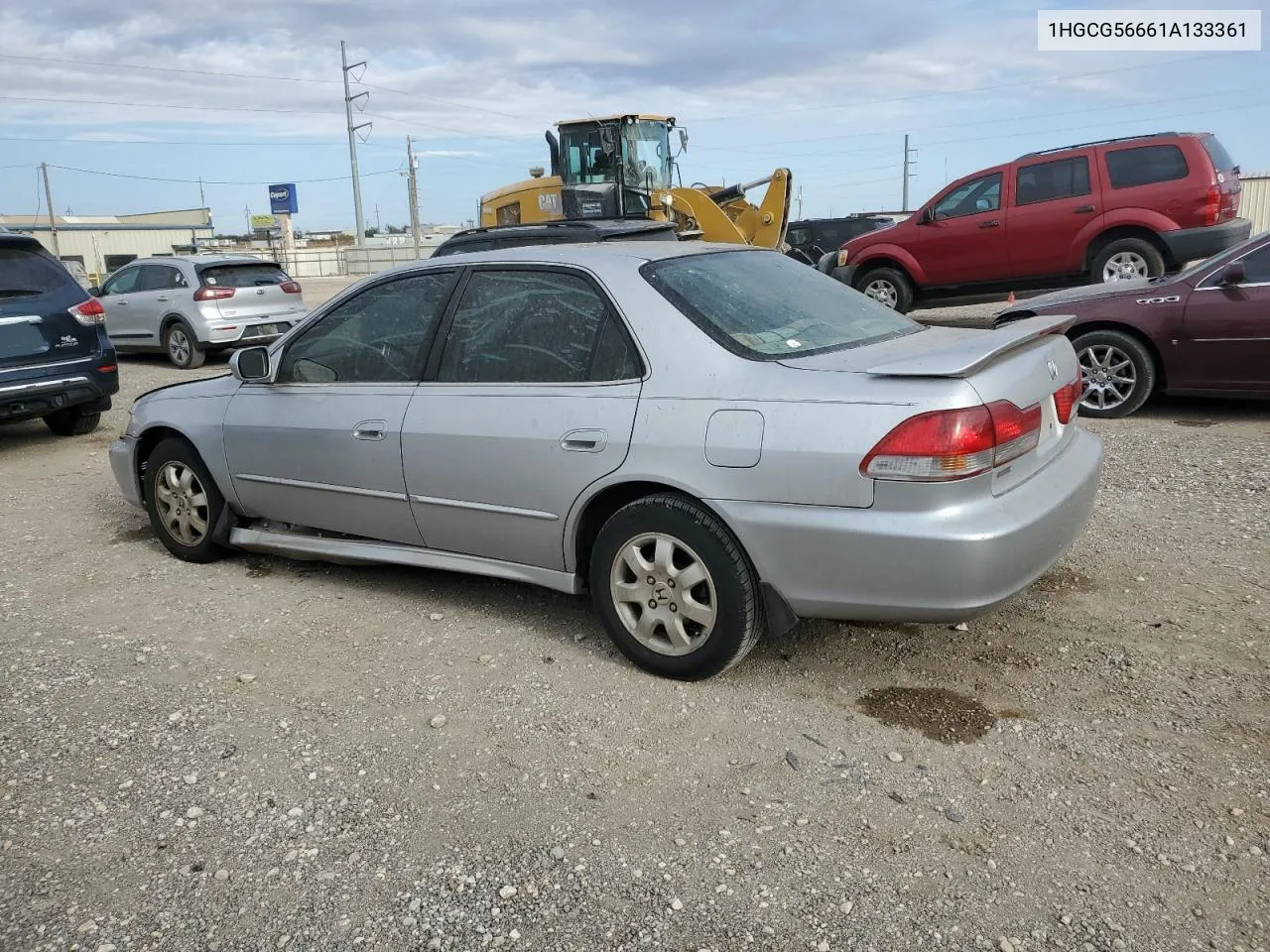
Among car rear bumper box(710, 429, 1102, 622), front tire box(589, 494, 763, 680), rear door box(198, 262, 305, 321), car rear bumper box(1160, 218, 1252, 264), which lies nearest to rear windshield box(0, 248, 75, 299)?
rear door box(198, 262, 305, 321)

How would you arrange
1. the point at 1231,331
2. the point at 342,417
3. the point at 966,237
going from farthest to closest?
1. the point at 966,237
2. the point at 1231,331
3. the point at 342,417

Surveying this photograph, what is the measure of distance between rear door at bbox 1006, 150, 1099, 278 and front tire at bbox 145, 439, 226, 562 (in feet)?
32.1

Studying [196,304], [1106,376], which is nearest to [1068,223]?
[1106,376]

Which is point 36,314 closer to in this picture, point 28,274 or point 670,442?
point 28,274

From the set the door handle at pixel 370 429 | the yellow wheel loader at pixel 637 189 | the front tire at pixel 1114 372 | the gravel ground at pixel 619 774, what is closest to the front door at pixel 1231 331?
the front tire at pixel 1114 372

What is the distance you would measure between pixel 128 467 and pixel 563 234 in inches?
104

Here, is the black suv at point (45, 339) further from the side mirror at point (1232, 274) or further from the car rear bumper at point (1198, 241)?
the car rear bumper at point (1198, 241)

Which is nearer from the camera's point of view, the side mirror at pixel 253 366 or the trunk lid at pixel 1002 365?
the trunk lid at pixel 1002 365

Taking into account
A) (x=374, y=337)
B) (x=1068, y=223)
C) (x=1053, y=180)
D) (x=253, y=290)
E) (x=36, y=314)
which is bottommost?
(x=374, y=337)

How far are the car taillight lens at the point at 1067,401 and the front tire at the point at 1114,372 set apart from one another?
394cm

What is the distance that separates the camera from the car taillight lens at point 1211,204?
10977 mm

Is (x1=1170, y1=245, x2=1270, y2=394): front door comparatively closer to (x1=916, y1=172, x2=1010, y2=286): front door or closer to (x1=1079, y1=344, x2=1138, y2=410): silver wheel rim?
(x1=1079, y1=344, x2=1138, y2=410): silver wheel rim

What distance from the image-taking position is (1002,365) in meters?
3.47

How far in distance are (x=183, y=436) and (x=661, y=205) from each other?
10.5 metres
